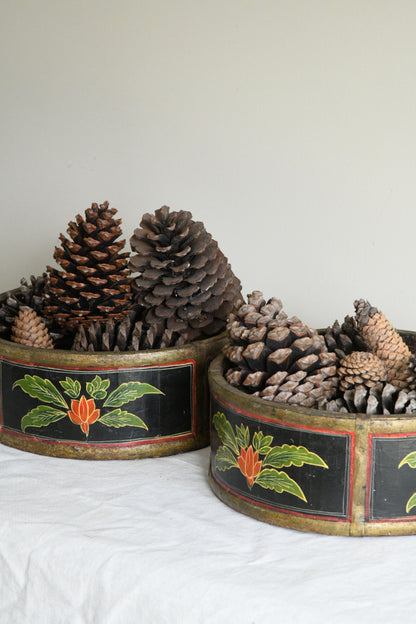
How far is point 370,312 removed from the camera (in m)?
0.62

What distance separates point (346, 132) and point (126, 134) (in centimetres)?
30

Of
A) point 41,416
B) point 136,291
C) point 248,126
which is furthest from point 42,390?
point 248,126

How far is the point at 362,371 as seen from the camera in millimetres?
550

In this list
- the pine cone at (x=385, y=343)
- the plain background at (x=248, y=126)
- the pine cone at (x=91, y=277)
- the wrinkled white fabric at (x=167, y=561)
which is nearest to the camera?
the wrinkled white fabric at (x=167, y=561)

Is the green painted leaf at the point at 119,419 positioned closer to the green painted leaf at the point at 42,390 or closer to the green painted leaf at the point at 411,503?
the green painted leaf at the point at 42,390

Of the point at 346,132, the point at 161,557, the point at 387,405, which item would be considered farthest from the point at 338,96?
A: the point at 161,557

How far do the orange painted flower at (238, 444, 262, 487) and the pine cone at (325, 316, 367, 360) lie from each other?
0.14 meters

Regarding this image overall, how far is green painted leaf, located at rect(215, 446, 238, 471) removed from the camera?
0.56 meters

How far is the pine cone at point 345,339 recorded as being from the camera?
0.63 meters

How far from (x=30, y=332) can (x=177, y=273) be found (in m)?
0.15

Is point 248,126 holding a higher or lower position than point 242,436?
higher

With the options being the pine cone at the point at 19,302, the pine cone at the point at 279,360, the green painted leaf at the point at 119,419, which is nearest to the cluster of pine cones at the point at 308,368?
the pine cone at the point at 279,360

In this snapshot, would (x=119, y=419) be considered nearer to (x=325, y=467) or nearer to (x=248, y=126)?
(x=325, y=467)

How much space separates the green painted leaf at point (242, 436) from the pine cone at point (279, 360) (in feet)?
0.09
